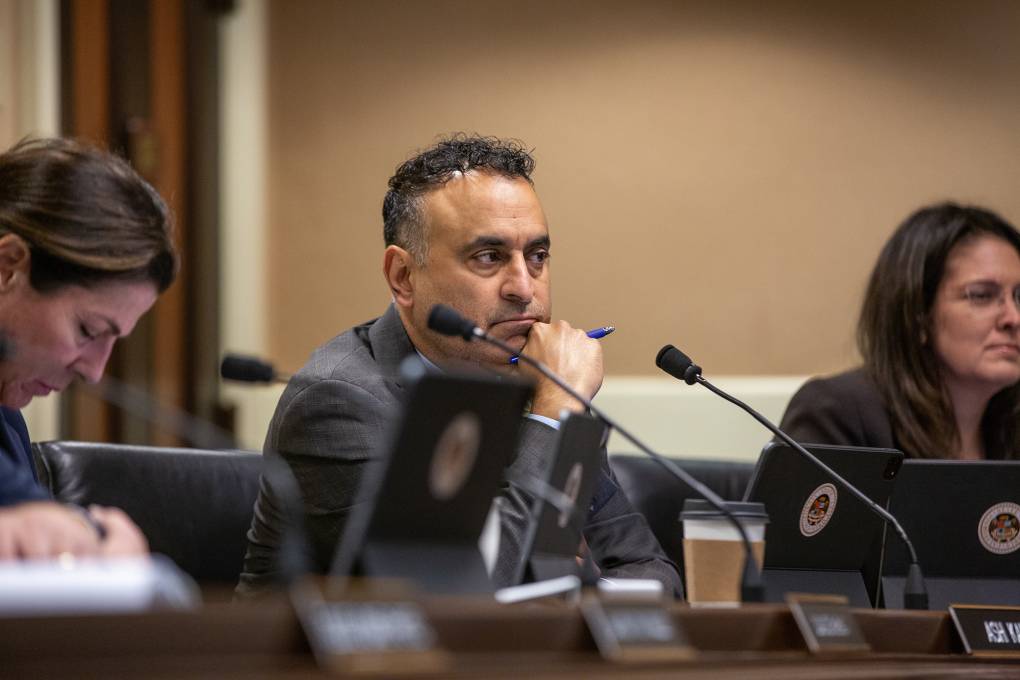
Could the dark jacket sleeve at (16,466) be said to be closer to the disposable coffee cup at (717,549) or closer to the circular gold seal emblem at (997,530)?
the disposable coffee cup at (717,549)

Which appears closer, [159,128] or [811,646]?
[811,646]

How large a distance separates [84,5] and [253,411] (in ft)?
4.18

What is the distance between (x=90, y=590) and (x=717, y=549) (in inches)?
31.2

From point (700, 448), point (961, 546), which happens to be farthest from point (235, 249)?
point (961, 546)

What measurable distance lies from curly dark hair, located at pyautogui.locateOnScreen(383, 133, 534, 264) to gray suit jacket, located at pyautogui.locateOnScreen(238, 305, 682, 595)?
0.82 feet

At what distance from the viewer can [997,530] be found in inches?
70.6

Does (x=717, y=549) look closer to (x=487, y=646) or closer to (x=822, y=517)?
(x=822, y=517)

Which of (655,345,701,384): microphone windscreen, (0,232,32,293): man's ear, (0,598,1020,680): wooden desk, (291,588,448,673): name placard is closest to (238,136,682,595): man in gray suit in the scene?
(655,345,701,384): microphone windscreen

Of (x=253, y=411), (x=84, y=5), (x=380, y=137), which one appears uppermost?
(x=84, y=5)

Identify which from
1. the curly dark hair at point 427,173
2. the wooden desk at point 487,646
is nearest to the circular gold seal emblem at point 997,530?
the wooden desk at point 487,646

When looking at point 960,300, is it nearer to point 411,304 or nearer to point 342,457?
point 411,304

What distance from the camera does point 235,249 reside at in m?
4.02

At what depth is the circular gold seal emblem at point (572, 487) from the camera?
53.9 inches

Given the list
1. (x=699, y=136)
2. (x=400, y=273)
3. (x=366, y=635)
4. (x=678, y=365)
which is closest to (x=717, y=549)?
(x=678, y=365)
